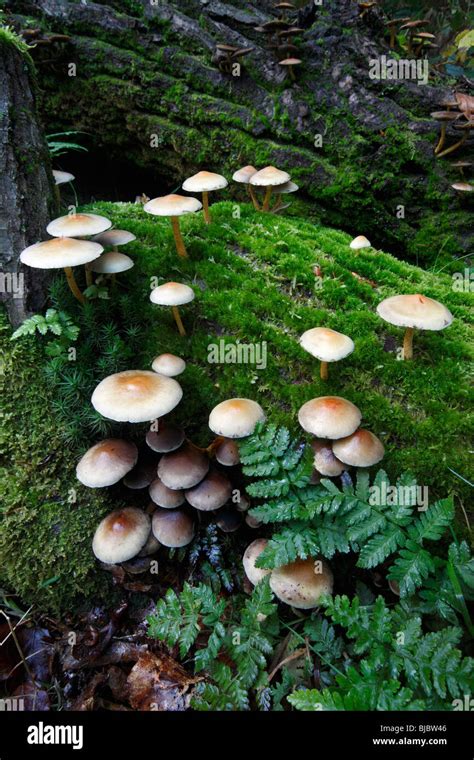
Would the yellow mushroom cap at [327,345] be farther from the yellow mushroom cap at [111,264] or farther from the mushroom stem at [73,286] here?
the mushroom stem at [73,286]

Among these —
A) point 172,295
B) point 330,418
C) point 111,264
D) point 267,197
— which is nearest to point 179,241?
point 111,264

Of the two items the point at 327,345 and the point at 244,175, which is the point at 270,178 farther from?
the point at 327,345

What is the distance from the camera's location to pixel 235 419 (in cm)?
304

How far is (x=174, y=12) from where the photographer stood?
644 centimetres

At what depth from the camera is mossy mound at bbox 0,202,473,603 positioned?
3352mm

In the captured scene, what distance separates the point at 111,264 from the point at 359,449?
240 cm

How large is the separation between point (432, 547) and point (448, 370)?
136 centimetres

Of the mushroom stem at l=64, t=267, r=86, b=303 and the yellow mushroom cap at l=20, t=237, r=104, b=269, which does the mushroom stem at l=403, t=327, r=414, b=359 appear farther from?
the mushroom stem at l=64, t=267, r=86, b=303

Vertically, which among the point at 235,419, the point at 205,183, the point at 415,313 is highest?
the point at 205,183

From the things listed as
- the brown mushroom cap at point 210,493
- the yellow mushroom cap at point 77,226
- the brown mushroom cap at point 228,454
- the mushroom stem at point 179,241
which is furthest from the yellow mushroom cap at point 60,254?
the brown mushroom cap at point 210,493

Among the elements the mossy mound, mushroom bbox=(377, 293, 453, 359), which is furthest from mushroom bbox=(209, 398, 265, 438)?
mushroom bbox=(377, 293, 453, 359)
